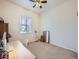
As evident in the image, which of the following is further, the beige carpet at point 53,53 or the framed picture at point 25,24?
the framed picture at point 25,24

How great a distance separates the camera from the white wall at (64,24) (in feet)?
16.6

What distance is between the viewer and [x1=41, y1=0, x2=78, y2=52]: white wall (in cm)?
507

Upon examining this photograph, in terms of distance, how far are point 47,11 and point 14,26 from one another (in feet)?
8.55

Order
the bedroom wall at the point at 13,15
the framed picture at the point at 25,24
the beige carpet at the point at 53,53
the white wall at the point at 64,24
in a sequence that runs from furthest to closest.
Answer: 1. the framed picture at the point at 25,24
2. the bedroom wall at the point at 13,15
3. the white wall at the point at 64,24
4. the beige carpet at the point at 53,53

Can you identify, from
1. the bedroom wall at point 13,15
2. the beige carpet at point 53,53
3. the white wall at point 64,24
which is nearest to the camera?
the beige carpet at point 53,53

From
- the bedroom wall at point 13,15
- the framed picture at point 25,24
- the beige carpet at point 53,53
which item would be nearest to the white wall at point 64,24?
the beige carpet at point 53,53

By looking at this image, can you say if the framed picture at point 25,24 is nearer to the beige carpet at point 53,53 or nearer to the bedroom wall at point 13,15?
the bedroom wall at point 13,15

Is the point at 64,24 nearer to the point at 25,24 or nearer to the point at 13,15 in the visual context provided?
the point at 25,24

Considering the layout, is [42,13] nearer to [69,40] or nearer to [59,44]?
[59,44]

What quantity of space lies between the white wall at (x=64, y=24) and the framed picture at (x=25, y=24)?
4.82 feet

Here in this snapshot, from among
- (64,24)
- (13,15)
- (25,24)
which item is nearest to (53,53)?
(64,24)

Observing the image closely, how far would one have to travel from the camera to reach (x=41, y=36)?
7918mm

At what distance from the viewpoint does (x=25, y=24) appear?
7844mm

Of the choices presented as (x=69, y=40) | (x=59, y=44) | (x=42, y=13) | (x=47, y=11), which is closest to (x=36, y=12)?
(x=42, y=13)
